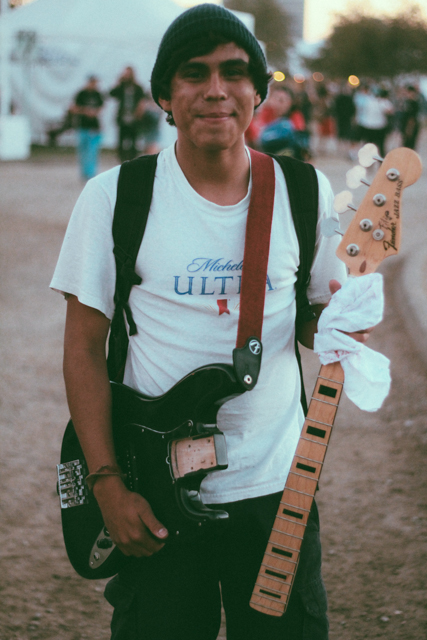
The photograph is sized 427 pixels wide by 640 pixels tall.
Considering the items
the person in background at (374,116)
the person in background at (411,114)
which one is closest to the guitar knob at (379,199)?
the person in background at (374,116)

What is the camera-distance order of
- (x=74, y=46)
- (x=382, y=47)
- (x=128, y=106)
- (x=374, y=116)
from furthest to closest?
1. (x=382, y=47)
2. (x=74, y=46)
3. (x=374, y=116)
4. (x=128, y=106)

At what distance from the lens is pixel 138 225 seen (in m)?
1.82

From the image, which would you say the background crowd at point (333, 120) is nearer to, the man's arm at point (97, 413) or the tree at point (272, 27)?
the man's arm at point (97, 413)

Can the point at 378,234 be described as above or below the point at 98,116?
above

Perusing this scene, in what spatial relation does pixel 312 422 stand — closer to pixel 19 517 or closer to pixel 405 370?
pixel 19 517

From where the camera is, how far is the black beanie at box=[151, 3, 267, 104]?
1733 millimetres

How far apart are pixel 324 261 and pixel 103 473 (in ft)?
2.66

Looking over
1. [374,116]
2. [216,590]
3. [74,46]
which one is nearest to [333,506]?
[216,590]

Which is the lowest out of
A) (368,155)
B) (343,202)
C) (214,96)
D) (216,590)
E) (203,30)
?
(216,590)

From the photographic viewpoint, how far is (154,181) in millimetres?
1896

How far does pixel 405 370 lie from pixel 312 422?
3.69 metres

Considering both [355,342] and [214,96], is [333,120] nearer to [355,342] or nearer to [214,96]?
[214,96]

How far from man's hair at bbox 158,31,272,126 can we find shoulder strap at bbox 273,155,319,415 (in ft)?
0.74

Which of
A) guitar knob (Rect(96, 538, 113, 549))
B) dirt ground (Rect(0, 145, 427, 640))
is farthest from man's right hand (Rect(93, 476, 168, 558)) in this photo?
dirt ground (Rect(0, 145, 427, 640))
